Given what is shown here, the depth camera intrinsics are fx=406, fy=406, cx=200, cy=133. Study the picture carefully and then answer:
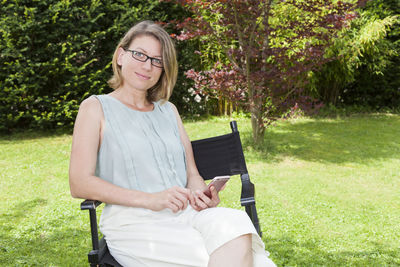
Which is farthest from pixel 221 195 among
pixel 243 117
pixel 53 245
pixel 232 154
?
pixel 243 117

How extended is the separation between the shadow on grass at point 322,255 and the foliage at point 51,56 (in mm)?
5498

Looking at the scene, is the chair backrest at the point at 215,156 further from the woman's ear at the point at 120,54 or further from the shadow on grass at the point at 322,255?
the shadow on grass at the point at 322,255

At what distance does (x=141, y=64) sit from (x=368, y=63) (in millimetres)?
9687

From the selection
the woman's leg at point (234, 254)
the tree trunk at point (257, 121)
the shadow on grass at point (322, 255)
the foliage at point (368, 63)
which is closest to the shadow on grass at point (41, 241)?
the shadow on grass at point (322, 255)

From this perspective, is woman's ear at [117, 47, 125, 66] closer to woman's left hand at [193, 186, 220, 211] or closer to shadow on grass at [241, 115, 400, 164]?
woman's left hand at [193, 186, 220, 211]

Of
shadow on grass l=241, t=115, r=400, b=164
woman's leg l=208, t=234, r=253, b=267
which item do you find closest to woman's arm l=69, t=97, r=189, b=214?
woman's leg l=208, t=234, r=253, b=267

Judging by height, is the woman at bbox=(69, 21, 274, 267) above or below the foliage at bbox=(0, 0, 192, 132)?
below

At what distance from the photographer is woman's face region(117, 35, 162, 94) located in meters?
2.04

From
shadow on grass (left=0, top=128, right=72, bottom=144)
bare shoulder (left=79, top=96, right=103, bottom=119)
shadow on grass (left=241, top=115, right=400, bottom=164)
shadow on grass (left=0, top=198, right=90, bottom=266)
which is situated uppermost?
bare shoulder (left=79, top=96, right=103, bottom=119)

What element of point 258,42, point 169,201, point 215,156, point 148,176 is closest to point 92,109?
point 148,176

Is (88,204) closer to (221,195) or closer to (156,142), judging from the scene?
(156,142)

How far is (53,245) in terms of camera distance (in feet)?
11.3

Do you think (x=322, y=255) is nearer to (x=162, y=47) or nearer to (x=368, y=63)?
(x=162, y=47)

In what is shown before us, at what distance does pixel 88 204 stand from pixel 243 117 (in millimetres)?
8162
